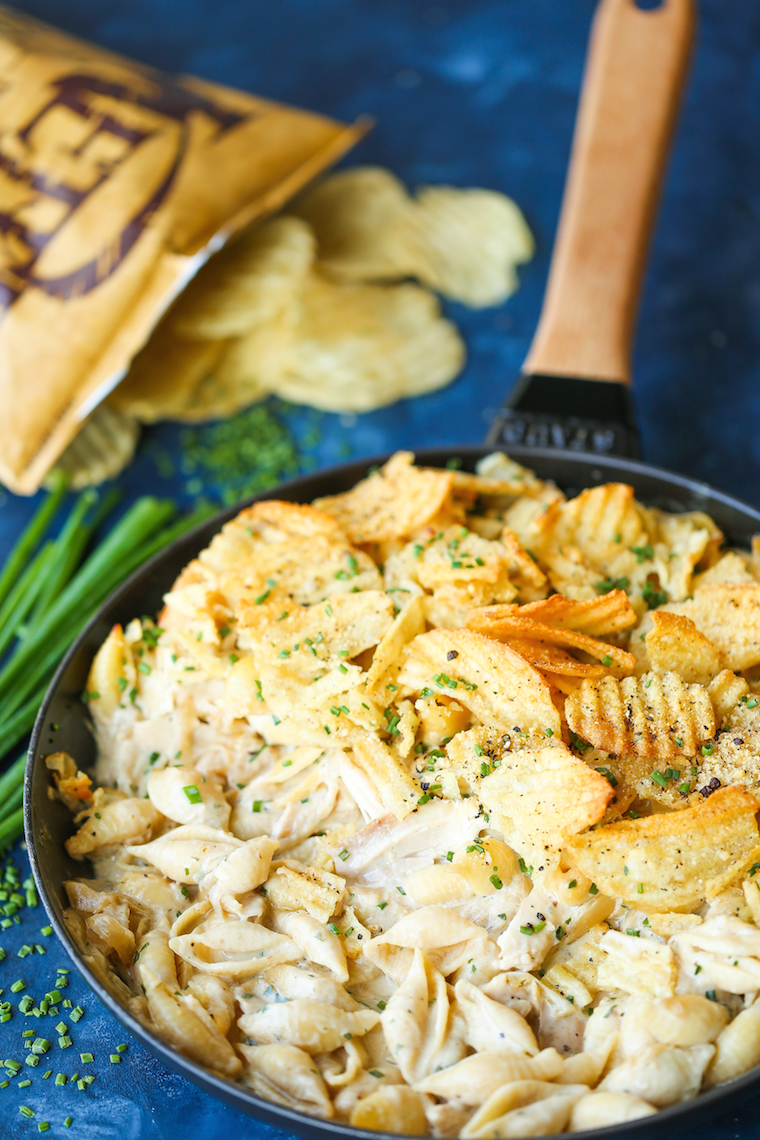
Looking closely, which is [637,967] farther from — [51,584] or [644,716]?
[51,584]

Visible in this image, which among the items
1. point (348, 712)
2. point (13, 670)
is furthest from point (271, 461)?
point (348, 712)

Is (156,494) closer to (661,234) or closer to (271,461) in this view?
(271,461)

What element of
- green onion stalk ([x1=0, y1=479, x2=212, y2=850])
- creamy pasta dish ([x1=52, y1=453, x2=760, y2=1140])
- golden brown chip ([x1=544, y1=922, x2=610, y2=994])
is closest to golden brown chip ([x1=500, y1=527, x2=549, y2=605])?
creamy pasta dish ([x1=52, y1=453, x2=760, y2=1140])

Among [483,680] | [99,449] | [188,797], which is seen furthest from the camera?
[99,449]

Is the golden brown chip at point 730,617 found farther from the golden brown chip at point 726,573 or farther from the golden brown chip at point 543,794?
the golden brown chip at point 543,794

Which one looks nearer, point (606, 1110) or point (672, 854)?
point (606, 1110)

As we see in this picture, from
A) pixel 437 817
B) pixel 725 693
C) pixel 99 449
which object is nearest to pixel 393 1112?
Answer: pixel 437 817

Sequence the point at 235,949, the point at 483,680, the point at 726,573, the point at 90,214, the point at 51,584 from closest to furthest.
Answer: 1. the point at 235,949
2. the point at 483,680
3. the point at 726,573
4. the point at 51,584
5. the point at 90,214

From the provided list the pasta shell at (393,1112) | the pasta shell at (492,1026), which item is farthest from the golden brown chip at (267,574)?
the pasta shell at (393,1112)
